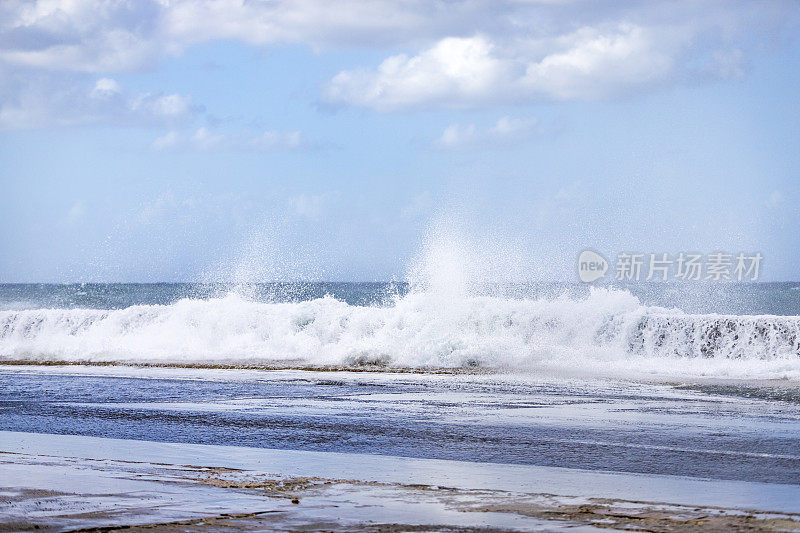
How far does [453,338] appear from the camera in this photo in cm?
2900

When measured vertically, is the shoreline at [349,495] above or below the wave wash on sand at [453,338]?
below

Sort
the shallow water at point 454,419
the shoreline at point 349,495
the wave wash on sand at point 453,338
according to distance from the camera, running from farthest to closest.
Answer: the wave wash on sand at point 453,338
the shallow water at point 454,419
the shoreline at point 349,495

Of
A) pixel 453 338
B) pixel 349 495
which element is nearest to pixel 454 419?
pixel 349 495

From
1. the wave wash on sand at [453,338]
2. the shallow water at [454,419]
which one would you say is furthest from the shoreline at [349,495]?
the wave wash on sand at [453,338]

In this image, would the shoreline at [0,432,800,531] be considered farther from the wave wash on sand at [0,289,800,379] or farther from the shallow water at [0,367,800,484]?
the wave wash on sand at [0,289,800,379]

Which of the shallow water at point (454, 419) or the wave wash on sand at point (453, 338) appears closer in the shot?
the shallow water at point (454, 419)

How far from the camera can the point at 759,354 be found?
27422mm

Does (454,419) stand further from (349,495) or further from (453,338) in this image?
(453,338)

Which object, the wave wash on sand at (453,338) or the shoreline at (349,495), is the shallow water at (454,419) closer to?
the shoreline at (349,495)

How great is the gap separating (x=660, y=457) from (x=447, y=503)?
3688 mm

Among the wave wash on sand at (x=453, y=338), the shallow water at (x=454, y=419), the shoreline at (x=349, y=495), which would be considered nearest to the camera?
the shoreline at (x=349, y=495)

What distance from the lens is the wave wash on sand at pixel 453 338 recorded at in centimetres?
2745

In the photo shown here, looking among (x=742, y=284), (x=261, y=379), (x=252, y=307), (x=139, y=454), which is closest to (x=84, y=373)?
(x=261, y=379)

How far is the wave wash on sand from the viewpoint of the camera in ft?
90.1
